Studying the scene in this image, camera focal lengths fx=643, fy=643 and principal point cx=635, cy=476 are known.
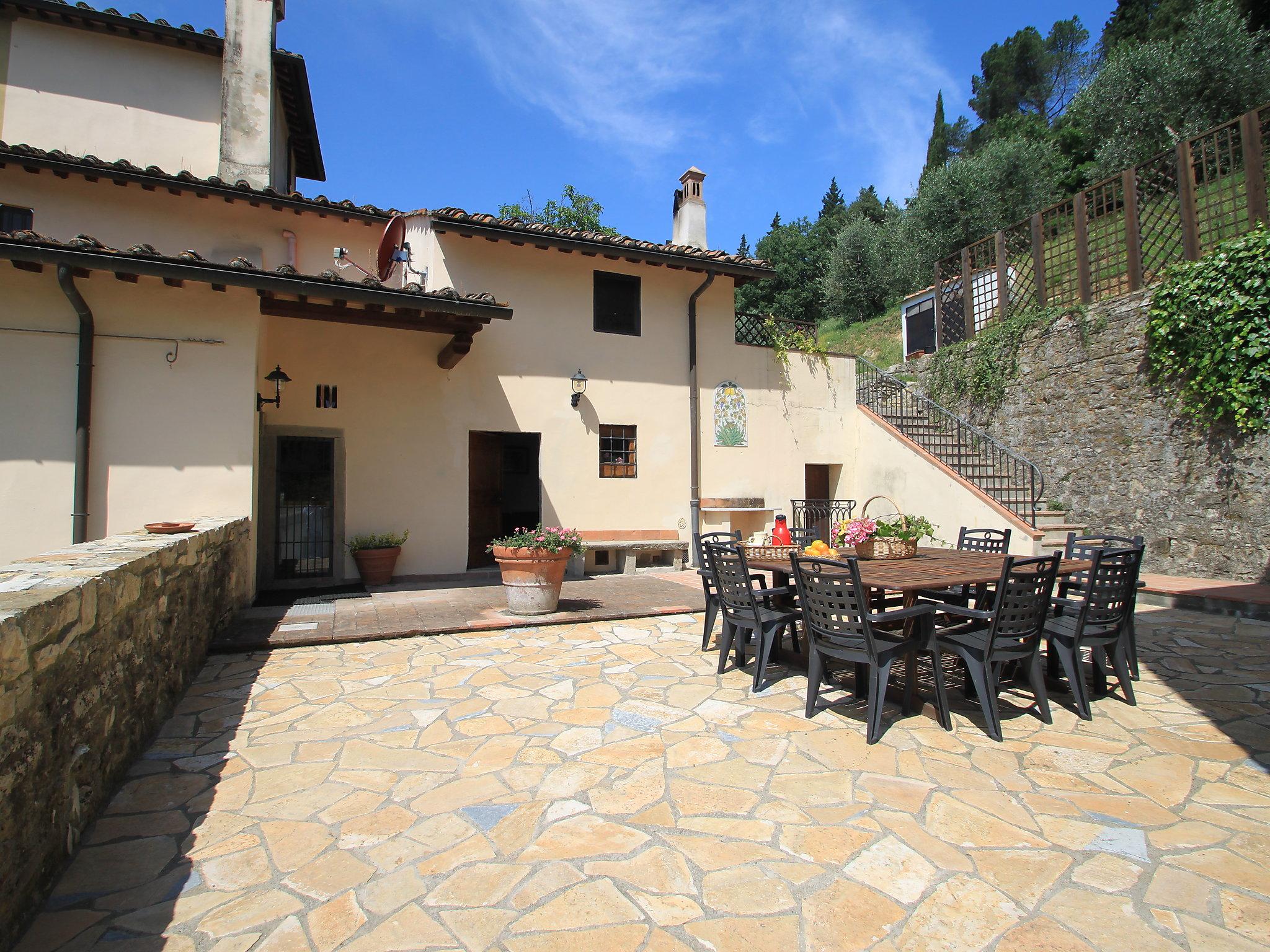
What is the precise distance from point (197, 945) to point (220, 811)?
0.97m

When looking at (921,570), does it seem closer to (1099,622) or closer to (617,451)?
(1099,622)

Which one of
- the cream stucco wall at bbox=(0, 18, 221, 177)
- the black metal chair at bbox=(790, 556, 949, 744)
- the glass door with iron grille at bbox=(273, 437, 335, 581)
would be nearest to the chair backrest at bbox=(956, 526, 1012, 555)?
the black metal chair at bbox=(790, 556, 949, 744)

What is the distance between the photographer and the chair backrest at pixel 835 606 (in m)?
3.57

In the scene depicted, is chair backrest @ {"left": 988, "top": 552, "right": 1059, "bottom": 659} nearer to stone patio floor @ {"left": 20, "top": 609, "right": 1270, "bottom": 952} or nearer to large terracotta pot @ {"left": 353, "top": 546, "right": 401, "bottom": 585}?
stone patio floor @ {"left": 20, "top": 609, "right": 1270, "bottom": 952}

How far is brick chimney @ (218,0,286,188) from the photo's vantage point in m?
9.23

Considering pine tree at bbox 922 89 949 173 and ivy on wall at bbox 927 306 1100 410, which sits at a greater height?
pine tree at bbox 922 89 949 173

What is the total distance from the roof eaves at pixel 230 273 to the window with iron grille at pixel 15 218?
95.8 inches

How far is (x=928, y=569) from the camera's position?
4574 millimetres

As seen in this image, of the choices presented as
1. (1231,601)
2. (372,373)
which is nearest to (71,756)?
(372,373)

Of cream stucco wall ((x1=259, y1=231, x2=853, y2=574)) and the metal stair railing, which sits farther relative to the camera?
the metal stair railing

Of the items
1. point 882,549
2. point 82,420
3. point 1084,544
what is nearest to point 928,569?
point 882,549

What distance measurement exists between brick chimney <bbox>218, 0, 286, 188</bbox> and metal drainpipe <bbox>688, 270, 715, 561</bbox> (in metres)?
6.71

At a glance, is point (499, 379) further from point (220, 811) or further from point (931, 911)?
point (931, 911)

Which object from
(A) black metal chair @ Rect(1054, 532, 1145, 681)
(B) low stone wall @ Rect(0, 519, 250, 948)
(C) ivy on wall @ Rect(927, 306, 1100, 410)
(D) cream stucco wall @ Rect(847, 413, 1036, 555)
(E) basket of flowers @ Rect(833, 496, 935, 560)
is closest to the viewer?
(B) low stone wall @ Rect(0, 519, 250, 948)
